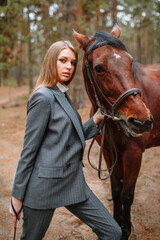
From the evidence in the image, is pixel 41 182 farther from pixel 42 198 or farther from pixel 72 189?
pixel 72 189

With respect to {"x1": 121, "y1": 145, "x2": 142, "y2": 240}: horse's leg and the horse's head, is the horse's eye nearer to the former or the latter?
the horse's head

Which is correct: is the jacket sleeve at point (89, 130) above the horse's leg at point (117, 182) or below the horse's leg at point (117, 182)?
above

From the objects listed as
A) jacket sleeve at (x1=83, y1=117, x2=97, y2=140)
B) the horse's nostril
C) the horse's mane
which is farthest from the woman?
the horse's mane

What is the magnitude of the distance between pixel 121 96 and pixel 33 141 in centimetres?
88

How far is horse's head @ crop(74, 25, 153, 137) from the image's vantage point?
187 cm

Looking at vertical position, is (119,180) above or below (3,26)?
below

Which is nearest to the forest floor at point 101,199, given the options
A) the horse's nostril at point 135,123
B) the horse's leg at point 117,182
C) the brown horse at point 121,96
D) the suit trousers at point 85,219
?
the horse's leg at point 117,182

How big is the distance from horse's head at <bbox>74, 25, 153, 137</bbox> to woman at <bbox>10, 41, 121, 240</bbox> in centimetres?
51

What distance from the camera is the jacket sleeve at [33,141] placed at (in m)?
1.55

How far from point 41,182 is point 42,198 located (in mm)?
117

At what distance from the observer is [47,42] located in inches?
375

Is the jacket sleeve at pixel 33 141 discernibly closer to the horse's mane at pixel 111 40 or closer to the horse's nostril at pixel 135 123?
the horse's nostril at pixel 135 123

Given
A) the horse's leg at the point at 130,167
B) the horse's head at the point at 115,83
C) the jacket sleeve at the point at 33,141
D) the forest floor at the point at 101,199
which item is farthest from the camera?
the forest floor at the point at 101,199

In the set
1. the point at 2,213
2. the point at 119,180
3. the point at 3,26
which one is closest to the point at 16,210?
the point at 119,180
